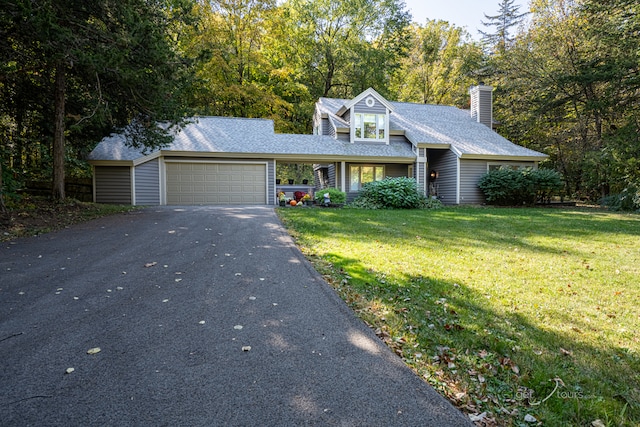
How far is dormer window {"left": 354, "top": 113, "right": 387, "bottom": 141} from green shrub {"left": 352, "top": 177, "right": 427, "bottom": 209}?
3900mm

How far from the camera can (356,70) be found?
24.2 metres

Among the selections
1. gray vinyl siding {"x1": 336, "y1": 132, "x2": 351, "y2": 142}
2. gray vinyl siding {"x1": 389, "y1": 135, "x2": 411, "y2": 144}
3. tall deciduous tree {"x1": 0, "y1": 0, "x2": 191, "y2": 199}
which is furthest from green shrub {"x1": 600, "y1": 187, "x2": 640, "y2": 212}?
tall deciduous tree {"x1": 0, "y1": 0, "x2": 191, "y2": 199}

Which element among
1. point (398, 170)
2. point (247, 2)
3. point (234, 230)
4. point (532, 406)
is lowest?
point (532, 406)

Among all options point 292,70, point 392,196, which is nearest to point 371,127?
point 392,196

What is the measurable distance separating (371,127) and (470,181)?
5711mm

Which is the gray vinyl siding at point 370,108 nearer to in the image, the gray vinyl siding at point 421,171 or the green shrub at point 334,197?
the gray vinyl siding at point 421,171

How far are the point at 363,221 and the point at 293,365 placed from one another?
23.1 feet

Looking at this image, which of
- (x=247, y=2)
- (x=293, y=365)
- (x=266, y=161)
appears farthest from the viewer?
(x=247, y=2)

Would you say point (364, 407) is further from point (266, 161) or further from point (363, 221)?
point (266, 161)

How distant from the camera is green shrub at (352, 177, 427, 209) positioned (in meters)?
13.7

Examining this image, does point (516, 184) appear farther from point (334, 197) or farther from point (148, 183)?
point (148, 183)

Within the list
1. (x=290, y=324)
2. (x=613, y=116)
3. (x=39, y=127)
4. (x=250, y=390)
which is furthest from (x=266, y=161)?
(x=613, y=116)

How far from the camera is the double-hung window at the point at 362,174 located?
56.5 ft

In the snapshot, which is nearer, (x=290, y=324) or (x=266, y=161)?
(x=290, y=324)
